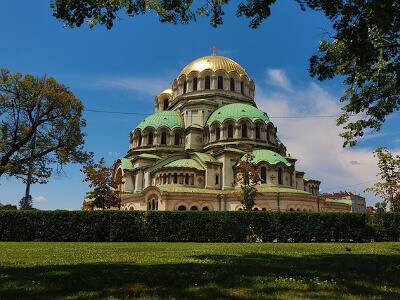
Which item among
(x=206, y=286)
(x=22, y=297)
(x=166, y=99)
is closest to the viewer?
(x=22, y=297)

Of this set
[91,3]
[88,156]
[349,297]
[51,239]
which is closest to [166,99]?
[88,156]

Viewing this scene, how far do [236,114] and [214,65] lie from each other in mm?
12562

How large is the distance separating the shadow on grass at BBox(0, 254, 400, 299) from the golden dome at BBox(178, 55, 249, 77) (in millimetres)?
49095

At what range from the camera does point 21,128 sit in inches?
980

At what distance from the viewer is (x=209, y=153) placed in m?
48.4

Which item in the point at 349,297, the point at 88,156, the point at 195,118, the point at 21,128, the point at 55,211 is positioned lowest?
the point at 349,297

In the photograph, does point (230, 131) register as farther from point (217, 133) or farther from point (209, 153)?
point (209, 153)

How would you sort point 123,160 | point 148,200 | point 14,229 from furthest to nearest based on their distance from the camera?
point 123,160 → point 148,200 → point 14,229

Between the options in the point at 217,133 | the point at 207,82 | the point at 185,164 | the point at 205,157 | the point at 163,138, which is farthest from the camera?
the point at 207,82

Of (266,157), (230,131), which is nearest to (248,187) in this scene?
(266,157)

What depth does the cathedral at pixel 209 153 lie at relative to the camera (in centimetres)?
4075

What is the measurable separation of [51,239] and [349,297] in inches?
911

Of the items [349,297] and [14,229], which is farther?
[14,229]

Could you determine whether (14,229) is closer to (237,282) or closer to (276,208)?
(237,282)
